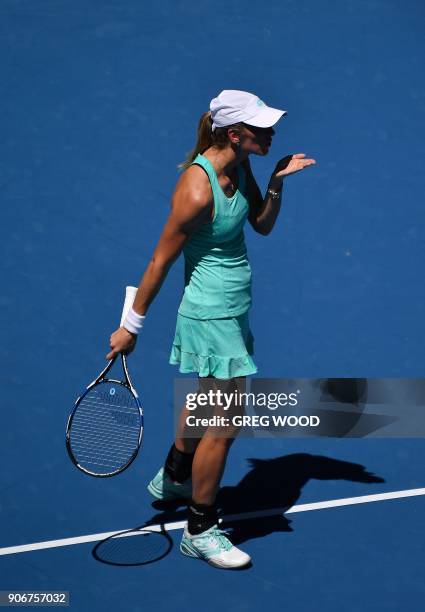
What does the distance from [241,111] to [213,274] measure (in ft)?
2.59

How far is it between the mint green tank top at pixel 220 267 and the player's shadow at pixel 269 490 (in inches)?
45.6

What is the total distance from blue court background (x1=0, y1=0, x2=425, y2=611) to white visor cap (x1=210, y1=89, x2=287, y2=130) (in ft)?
6.68

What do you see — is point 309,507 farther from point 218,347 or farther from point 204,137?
point 204,137

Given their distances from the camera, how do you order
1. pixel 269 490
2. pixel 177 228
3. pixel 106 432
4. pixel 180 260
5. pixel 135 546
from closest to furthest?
1. pixel 177 228
2. pixel 135 546
3. pixel 106 432
4. pixel 269 490
5. pixel 180 260

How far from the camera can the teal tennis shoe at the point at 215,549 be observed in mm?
5473

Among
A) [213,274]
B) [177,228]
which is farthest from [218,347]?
[177,228]

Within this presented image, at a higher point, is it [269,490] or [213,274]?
[213,274]

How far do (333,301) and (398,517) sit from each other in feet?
6.87

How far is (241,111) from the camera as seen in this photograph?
529 centimetres

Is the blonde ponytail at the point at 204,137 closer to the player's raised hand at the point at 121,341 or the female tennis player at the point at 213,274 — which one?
the female tennis player at the point at 213,274

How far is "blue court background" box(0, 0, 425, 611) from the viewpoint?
18.2 feet

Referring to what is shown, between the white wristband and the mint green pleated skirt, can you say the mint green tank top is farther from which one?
the white wristband

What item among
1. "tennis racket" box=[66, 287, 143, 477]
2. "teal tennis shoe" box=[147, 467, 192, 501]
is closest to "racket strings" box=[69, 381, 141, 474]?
"tennis racket" box=[66, 287, 143, 477]

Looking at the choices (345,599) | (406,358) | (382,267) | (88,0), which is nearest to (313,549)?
(345,599)
